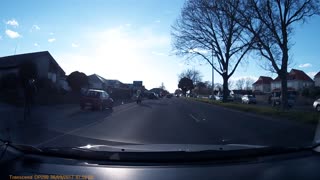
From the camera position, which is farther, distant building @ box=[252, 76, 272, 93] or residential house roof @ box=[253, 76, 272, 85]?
residential house roof @ box=[253, 76, 272, 85]

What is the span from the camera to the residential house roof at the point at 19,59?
38312mm

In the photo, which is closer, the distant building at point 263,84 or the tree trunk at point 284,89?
the tree trunk at point 284,89

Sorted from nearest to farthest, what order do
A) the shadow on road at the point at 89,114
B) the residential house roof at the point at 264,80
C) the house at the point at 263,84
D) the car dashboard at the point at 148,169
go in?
1. the car dashboard at the point at 148,169
2. the shadow on road at the point at 89,114
3. the house at the point at 263,84
4. the residential house roof at the point at 264,80

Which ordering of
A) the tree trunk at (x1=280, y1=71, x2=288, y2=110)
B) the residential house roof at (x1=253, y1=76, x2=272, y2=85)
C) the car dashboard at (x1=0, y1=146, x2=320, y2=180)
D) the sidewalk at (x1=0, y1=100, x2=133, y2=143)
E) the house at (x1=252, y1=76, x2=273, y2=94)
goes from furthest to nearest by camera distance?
the residential house roof at (x1=253, y1=76, x2=272, y2=85), the house at (x1=252, y1=76, x2=273, y2=94), the tree trunk at (x1=280, y1=71, x2=288, y2=110), the sidewalk at (x1=0, y1=100, x2=133, y2=143), the car dashboard at (x1=0, y1=146, x2=320, y2=180)

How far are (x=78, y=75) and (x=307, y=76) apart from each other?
78.9 meters

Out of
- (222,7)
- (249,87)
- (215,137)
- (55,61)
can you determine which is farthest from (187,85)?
(215,137)

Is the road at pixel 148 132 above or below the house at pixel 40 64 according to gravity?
below

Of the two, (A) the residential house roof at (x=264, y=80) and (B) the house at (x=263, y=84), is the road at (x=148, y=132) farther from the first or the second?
(A) the residential house roof at (x=264, y=80)

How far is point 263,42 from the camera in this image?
84.3 ft

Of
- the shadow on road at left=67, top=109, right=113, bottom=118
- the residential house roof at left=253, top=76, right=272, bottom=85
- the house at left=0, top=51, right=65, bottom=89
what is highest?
the residential house roof at left=253, top=76, right=272, bottom=85

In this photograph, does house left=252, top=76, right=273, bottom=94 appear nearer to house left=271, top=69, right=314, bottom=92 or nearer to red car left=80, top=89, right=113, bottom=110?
house left=271, top=69, right=314, bottom=92

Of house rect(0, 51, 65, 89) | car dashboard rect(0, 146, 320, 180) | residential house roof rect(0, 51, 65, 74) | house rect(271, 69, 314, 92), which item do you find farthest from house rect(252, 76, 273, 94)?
car dashboard rect(0, 146, 320, 180)

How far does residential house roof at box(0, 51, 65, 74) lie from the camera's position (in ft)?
126

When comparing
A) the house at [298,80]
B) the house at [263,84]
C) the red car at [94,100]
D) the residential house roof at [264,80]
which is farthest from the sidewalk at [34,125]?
the residential house roof at [264,80]
